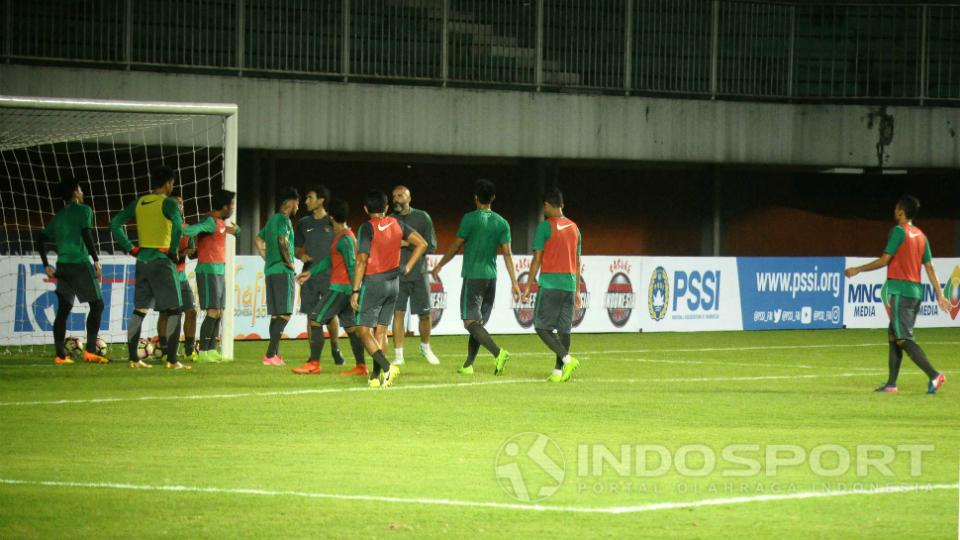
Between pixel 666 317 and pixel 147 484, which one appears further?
pixel 666 317

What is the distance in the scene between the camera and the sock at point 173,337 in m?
17.1

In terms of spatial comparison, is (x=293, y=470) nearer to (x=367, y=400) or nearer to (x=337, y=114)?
(x=367, y=400)

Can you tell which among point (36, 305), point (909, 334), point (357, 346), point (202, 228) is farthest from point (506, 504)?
point (36, 305)

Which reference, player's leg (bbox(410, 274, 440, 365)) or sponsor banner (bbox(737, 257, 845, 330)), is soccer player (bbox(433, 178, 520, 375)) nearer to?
player's leg (bbox(410, 274, 440, 365))

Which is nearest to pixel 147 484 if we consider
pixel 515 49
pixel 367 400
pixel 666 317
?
pixel 367 400

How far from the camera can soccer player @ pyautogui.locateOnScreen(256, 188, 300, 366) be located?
1792 centimetres

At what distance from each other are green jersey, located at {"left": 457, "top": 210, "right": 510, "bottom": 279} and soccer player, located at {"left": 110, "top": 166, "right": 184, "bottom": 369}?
326cm

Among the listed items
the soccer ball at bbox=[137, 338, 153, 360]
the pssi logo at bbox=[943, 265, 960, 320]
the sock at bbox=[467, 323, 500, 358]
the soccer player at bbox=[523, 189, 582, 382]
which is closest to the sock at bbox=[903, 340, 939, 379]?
the soccer player at bbox=[523, 189, 582, 382]

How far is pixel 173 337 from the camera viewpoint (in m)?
17.1

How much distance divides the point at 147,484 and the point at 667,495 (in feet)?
10.1

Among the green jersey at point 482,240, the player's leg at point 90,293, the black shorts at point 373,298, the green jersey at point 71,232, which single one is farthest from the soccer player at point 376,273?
the green jersey at point 71,232

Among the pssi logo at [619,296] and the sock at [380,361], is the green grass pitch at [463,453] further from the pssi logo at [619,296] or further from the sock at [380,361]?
the pssi logo at [619,296]

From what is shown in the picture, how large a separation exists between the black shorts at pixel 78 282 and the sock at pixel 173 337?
44.6 inches

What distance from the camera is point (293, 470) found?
9.64m
